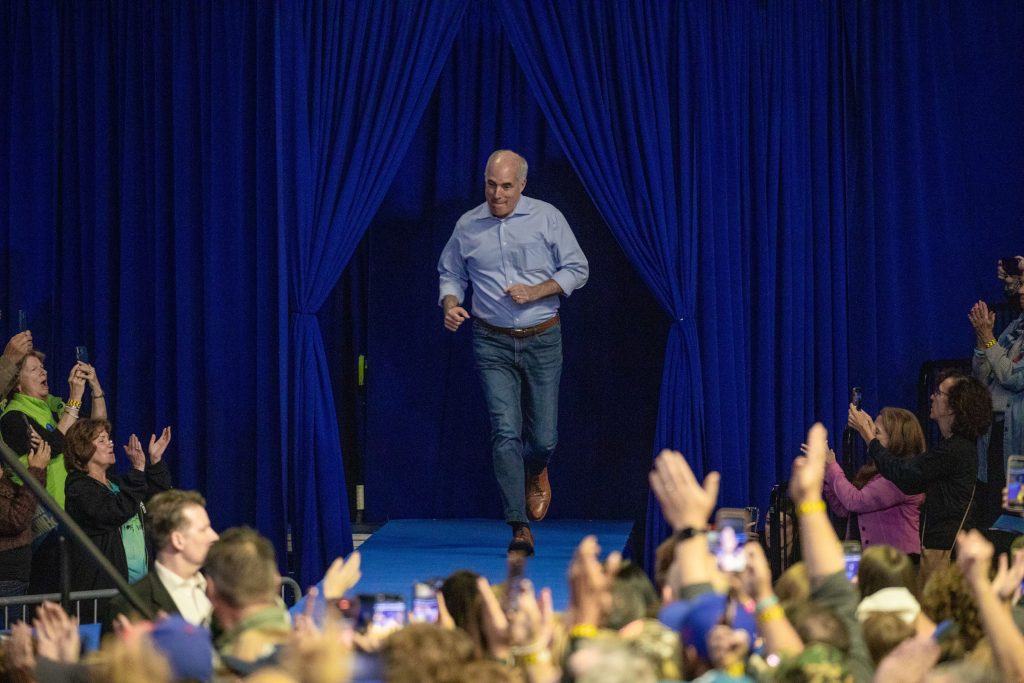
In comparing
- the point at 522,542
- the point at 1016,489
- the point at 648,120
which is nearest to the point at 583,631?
the point at 1016,489

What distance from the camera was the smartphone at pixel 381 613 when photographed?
3.32 m

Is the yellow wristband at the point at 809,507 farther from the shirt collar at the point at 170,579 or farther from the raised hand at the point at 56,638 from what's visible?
the shirt collar at the point at 170,579

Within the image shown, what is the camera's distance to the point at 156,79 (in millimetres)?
7195

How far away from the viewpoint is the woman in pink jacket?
5.69m

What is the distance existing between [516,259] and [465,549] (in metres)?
1.35

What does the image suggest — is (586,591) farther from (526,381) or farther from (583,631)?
(526,381)

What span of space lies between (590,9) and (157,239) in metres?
2.37

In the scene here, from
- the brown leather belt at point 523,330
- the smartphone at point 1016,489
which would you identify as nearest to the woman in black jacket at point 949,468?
the smartphone at point 1016,489

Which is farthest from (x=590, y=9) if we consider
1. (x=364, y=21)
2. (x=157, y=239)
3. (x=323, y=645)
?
(x=323, y=645)

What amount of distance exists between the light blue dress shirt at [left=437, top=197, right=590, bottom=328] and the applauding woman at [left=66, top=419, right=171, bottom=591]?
1826 millimetres

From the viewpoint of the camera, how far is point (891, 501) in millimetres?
5668

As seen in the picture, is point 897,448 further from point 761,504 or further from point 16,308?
point 16,308

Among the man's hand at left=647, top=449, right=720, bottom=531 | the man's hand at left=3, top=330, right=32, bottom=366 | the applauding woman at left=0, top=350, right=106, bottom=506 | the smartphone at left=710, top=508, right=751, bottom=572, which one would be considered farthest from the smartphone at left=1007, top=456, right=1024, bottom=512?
the man's hand at left=3, top=330, right=32, bottom=366

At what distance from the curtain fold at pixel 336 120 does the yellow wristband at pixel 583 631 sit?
4145mm
